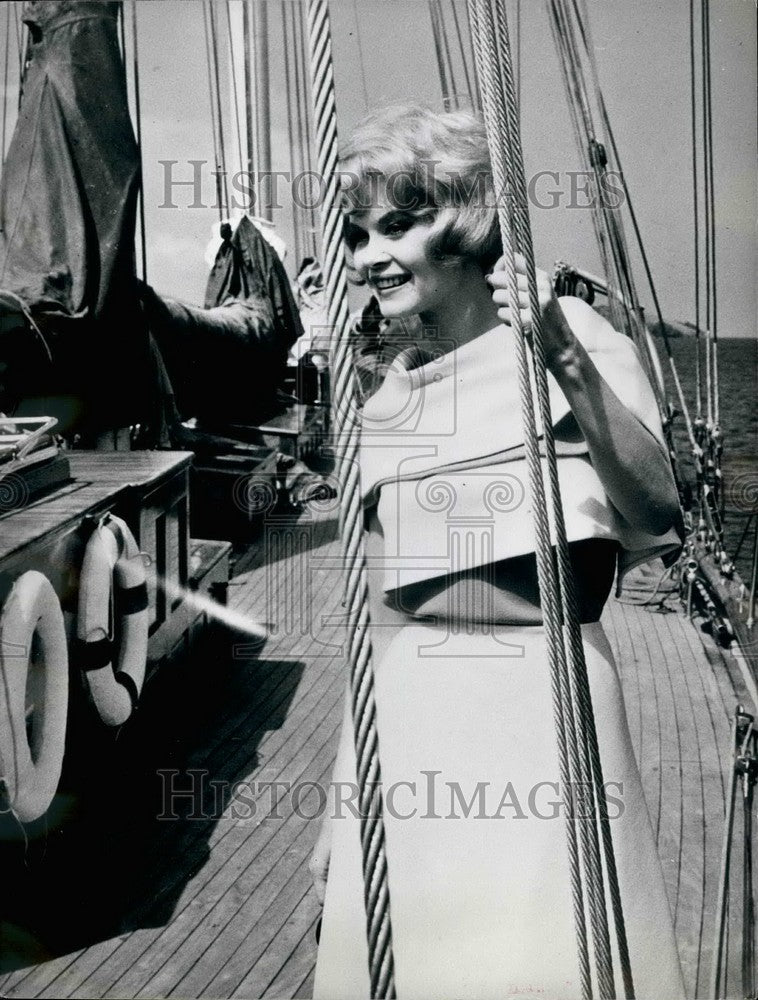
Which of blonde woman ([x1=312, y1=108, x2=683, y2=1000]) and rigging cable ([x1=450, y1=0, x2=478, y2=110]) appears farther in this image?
rigging cable ([x1=450, y1=0, x2=478, y2=110])

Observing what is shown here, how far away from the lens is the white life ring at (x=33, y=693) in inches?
64.3

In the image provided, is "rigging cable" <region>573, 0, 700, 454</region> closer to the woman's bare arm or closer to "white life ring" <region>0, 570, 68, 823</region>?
the woman's bare arm

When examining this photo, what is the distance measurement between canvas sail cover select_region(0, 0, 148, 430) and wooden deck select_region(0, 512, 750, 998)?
51 centimetres

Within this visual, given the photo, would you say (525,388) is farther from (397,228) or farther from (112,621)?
(112,621)

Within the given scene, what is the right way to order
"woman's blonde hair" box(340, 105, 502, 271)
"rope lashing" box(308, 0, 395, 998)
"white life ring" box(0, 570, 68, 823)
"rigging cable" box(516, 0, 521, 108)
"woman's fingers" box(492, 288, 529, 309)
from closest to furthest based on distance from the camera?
"rope lashing" box(308, 0, 395, 998) → "woman's fingers" box(492, 288, 529, 309) → "woman's blonde hair" box(340, 105, 502, 271) → "white life ring" box(0, 570, 68, 823) → "rigging cable" box(516, 0, 521, 108)

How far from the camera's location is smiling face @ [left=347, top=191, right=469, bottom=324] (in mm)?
1260

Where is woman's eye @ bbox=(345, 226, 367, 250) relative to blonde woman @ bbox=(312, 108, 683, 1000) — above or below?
above

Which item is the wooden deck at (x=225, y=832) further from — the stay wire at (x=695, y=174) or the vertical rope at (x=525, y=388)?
the vertical rope at (x=525, y=388)

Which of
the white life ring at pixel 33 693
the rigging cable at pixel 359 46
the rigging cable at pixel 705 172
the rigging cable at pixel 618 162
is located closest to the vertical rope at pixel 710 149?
the rigging cable at pixel 705 172

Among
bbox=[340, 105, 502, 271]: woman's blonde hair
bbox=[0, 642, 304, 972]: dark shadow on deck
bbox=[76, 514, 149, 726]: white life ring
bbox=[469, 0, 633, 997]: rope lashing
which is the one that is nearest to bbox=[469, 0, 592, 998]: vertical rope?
bbox=[469, 0, 633, 997]: rope lashing

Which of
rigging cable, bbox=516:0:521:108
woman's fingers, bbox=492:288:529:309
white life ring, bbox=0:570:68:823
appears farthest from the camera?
rigging cable, bbox=516:0:521:108

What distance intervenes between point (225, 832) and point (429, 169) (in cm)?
126

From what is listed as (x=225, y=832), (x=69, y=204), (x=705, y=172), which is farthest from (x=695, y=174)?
(x=225, y=832)

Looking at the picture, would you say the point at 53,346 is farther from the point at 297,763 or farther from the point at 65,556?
the point at 297,763
